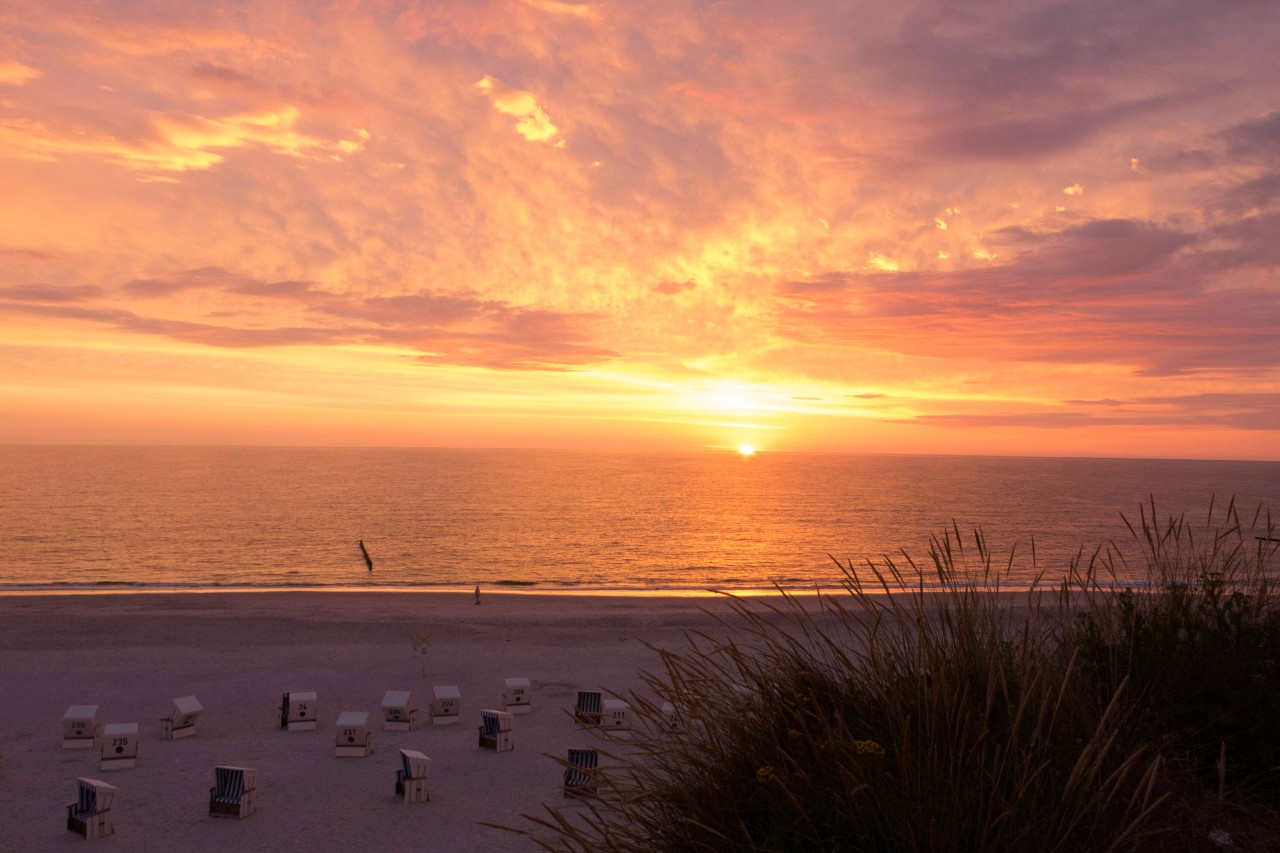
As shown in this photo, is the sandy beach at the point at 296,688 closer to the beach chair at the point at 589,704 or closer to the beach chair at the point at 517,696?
the beach chair at the point at 517,696

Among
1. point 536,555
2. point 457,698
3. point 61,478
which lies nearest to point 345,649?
point 457,698

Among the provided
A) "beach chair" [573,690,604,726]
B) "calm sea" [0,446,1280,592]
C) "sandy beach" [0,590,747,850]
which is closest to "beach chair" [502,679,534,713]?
"sandy beach" [0,590,747,850]

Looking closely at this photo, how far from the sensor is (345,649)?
17000 mm

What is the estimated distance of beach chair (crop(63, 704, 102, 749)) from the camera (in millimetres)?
10422

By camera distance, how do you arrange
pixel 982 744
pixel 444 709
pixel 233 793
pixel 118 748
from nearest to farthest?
pixel 982 744, pixel 233 793, pixel 118 748, pixel 444 709

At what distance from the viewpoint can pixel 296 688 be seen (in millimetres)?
13734

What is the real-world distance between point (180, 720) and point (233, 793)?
11.0 ft

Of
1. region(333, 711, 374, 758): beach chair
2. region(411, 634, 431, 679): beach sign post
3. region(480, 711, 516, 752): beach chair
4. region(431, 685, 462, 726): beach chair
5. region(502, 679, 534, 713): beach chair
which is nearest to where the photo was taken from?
region(333, 711, 374, 758): beach chair

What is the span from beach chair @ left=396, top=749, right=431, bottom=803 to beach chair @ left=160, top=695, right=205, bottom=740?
4.12m

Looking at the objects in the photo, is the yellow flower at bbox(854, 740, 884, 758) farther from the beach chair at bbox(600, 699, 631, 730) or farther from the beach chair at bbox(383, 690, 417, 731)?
the beach chair at bbox(383, 690, 417, 731)

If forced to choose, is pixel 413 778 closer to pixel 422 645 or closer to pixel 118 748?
pixel 118 748

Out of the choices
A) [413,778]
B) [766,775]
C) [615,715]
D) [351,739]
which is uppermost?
[766,775]

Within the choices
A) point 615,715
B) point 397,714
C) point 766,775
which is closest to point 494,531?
point 397,714

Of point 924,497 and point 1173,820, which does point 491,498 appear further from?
point 1173,820
